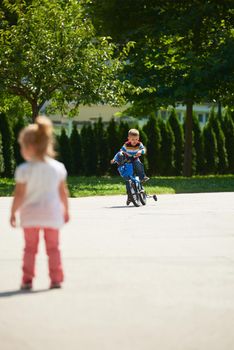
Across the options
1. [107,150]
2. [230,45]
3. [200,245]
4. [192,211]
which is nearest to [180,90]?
[230,45]

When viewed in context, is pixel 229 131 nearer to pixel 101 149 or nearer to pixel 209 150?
pixel 209 150

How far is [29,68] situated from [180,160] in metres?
13.2

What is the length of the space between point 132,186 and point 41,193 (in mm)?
10255

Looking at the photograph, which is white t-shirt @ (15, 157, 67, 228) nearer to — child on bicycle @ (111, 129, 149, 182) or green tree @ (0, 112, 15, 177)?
child on bicycle @ (111, 129, 149, 182)

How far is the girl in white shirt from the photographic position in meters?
6.73

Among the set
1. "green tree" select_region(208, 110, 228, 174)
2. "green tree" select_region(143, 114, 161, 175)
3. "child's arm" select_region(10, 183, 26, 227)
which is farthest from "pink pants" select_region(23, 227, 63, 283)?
"green tree" select_region(208, 110, 228, 174)

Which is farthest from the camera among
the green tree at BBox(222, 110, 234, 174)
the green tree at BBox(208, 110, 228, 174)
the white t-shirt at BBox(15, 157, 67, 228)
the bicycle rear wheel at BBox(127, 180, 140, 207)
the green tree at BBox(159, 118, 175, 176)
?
the green tree at BBox(222, 110, 234, 174)

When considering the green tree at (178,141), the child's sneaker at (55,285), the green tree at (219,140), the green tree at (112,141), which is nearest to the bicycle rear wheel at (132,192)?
the child's sneaker at (55,285)

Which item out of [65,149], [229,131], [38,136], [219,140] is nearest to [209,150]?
[219,140]

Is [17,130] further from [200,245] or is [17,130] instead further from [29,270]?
[29,270]

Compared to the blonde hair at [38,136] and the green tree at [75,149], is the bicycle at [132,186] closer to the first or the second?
the blonde hair at [38,136]

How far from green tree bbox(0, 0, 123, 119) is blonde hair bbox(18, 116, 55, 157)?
1847cm

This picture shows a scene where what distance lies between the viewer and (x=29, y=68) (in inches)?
990

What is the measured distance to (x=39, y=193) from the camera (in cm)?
695
